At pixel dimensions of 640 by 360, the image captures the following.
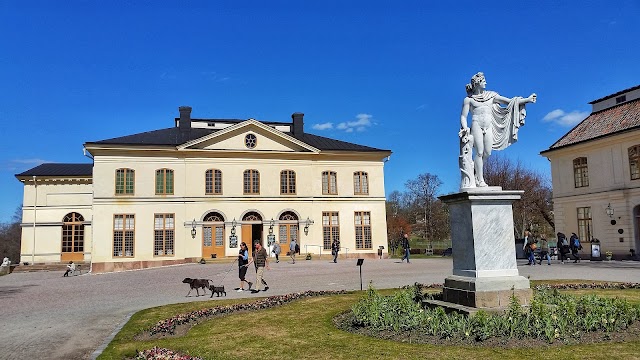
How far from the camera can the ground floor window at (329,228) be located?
3750cm

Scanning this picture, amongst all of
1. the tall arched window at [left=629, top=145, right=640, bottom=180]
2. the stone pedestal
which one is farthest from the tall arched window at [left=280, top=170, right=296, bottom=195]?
the stone pedestal

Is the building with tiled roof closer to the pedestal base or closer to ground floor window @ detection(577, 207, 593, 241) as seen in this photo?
ground floor window @ detection(577, 207, 593, 241)

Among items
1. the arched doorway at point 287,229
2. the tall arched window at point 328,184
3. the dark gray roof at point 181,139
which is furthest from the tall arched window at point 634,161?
the arched doorway at point 287,229

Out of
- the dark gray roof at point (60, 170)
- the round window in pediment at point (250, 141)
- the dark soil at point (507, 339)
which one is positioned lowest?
the dark soil at point (507, 339)

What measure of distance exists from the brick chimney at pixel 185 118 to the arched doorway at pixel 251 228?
876 centimetres

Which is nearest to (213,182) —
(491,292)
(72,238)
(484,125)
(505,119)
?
(72,238)

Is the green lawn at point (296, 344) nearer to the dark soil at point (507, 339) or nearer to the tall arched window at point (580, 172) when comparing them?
the dark soil at point (507, 339)

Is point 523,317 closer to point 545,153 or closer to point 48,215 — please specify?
point 545,153

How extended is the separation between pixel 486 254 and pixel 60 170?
42.8 meters

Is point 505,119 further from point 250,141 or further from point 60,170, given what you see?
point 60,170

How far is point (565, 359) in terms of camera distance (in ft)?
20.6

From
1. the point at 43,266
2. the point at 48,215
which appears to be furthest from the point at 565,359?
the point at 48,215

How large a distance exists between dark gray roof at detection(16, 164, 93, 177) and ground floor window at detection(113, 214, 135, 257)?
31.5ft

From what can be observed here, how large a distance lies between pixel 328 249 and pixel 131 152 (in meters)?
16.1
